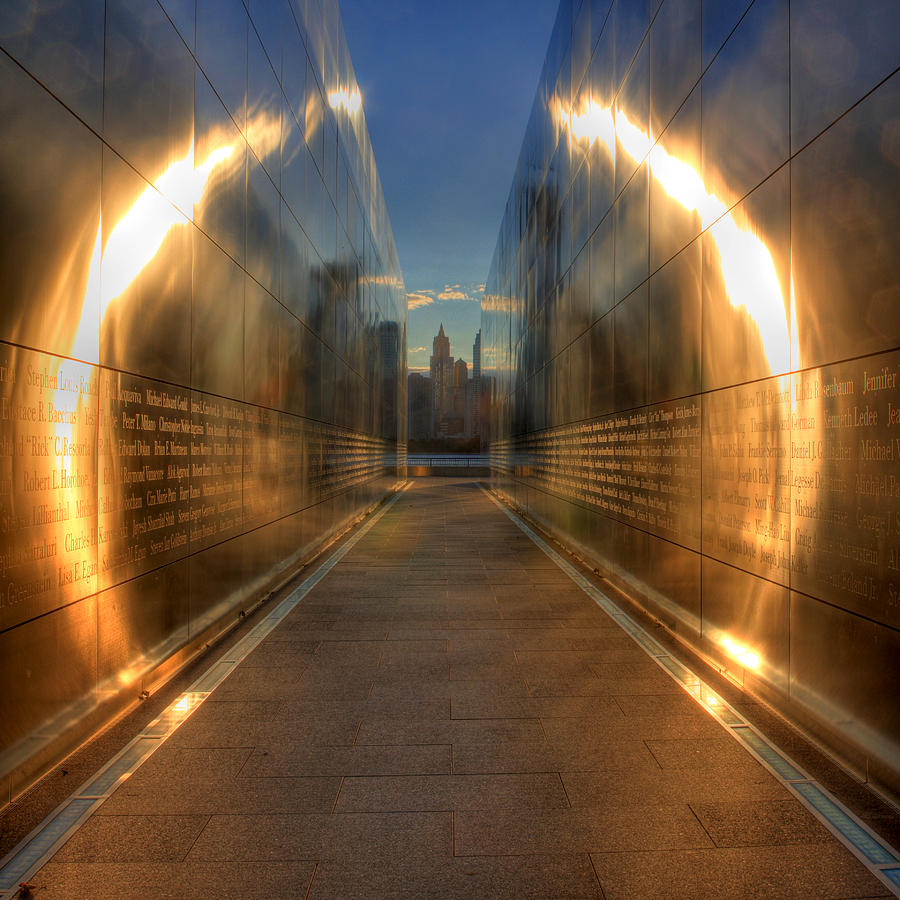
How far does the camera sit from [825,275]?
427cm

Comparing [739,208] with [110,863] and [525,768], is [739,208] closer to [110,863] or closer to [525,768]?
[525,768]

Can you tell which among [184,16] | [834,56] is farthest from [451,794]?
[184,16]

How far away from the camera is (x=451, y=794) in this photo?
373 centimetres

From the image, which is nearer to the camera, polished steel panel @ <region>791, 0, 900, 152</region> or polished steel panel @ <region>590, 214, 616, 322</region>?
polished steel panel @ <region>791, 0, 900, 152</region>

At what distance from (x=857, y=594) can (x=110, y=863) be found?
452 centimetres

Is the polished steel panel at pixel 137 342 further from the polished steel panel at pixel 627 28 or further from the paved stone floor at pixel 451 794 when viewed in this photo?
the polished steel panel at pixel 627 28

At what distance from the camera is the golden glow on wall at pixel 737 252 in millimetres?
4906

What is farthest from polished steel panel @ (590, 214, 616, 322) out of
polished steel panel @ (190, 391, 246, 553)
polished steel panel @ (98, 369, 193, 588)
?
polished steel panel @ (98, 369, 193, 588)

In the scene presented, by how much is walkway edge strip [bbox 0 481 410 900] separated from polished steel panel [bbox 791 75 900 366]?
5376mm

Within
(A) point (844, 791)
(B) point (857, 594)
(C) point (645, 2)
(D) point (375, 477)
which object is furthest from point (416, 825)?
(D) point (375, 477)

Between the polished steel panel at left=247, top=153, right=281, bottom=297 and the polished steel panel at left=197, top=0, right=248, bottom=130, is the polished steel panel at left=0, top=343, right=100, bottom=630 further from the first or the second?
the polished steel panel at left=247, top=153, right=281, bottom=297

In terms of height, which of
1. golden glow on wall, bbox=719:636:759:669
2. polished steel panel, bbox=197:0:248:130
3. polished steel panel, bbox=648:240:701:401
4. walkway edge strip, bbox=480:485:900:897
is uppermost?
polished steel panel, bbox=197:0:248:130

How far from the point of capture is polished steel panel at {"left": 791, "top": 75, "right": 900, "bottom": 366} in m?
3.68

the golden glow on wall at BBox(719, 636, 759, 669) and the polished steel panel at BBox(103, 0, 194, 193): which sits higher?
the polished steel panel at BBox(103, 0, 194, 193)
